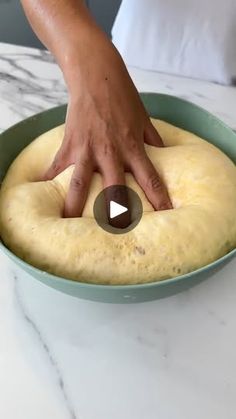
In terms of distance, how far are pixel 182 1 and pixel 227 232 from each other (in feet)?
1.69

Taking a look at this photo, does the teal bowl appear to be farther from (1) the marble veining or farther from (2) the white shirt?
(2) the white shirt

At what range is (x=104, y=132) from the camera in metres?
0.62

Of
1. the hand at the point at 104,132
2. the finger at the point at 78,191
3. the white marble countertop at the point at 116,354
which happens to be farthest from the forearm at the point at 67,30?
the white marble countertop at the point at 116,354

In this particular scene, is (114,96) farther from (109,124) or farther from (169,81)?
(169,81)

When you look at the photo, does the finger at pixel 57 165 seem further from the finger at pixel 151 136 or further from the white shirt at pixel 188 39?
the white shirt at pixel 188 39

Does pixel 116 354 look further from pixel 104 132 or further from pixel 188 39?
pixel 188 39

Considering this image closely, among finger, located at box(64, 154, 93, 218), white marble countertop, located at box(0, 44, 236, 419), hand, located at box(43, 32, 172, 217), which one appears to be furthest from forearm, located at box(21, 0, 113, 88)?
white marble countertop, located at box(0, 44, 236, 419)

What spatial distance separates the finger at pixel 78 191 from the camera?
0.60 m

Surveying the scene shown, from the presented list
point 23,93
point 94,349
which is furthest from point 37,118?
point 94,349

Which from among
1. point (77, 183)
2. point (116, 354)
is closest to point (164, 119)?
point (77, 183)

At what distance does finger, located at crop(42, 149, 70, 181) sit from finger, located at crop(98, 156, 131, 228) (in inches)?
2.1

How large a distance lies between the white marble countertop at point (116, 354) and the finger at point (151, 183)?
0.10 m

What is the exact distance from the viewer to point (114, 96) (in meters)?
0.63

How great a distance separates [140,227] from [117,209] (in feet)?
0.13
